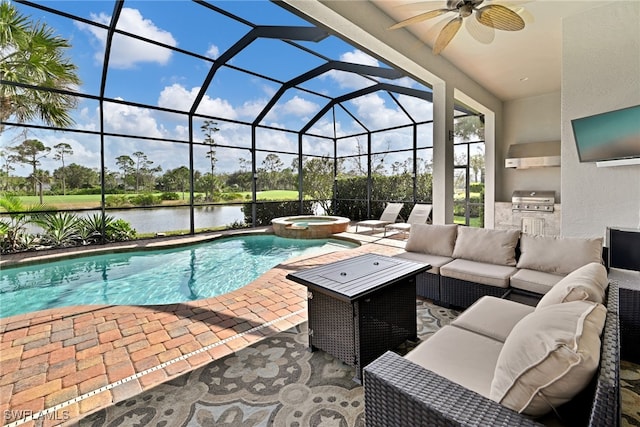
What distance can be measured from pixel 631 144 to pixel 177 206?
921 cm

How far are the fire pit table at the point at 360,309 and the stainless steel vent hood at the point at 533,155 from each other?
6.35 metres

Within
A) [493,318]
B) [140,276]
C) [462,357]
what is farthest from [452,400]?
[140,276]

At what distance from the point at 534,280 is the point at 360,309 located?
1.86 metres

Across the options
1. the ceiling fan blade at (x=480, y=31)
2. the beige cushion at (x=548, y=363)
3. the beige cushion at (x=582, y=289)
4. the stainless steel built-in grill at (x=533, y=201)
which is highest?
the ceiling fan blade at (x=480, y=31)

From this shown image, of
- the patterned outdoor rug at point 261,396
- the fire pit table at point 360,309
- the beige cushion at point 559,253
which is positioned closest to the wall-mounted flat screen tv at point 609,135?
the beige cushion at point 559,253

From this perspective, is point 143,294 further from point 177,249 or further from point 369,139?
point 369,139

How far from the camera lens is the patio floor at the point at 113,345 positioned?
1.96m

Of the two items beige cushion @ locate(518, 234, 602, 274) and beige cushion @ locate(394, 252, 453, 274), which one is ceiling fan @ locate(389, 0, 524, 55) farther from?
beige cushion @ locate(394, 252, 453, 274)

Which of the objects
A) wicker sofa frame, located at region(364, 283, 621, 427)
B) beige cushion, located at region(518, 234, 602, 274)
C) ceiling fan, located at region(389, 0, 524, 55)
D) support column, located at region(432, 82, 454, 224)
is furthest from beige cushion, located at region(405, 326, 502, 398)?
support column, located at region(432, 82, 454, 224)

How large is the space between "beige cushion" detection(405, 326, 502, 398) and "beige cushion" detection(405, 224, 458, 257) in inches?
79.3

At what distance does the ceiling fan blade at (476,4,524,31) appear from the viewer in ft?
9.67

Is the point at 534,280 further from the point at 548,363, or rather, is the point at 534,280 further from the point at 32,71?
the point at 32,71

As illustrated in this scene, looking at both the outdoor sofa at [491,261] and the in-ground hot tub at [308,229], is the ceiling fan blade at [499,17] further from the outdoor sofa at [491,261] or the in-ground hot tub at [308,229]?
the in-ground hot tub at [308,229]

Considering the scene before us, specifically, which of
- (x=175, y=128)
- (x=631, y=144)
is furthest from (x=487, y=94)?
(x=175, y=128)
